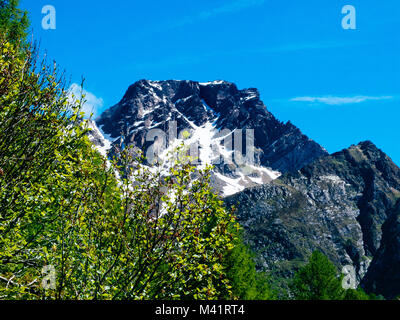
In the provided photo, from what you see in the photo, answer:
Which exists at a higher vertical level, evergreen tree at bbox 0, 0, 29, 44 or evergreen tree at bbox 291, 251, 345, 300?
evergreen tree at bbox 0, 0, 29, 44

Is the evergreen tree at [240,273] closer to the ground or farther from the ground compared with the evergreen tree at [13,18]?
closer to the ground

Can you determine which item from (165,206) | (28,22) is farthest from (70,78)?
(28,22)

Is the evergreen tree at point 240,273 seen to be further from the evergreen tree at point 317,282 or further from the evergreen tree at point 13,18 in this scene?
the evergreen tree at point 13,18

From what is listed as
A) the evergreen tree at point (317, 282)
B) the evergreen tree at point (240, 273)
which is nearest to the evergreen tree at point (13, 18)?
the evergreen tree at point (240, 273)

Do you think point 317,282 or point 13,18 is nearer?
point 13,18

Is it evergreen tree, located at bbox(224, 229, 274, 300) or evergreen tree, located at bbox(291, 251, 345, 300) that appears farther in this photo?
evergreen tree, located at bbox(291, 251, 345, 300)

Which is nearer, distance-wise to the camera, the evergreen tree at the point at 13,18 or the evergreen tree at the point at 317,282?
the evergreen tree at the point at 13,18

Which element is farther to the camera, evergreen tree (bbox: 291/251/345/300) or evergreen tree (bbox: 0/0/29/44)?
evergreen tree (bbox: 291/251/345/300)

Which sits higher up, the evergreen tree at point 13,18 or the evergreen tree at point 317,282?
the evergreen tree at point 13,18

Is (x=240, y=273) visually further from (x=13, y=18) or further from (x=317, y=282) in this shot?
(x=13, y=18)

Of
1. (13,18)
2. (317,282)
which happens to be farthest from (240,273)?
(13,18)

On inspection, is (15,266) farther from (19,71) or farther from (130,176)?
(19,71)

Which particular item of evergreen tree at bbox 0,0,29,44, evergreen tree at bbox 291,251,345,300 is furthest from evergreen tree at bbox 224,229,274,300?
evergreen tree at bbox 0,0,29,44

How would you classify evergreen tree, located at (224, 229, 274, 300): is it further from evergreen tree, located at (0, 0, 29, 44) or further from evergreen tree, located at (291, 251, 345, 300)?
evergreen tree, located at (0, 0, 29, 44)
